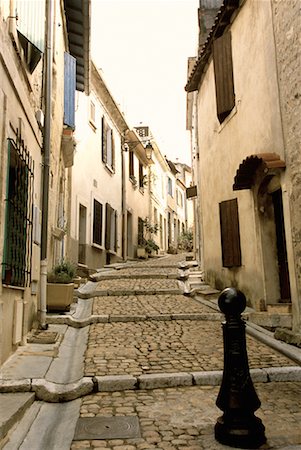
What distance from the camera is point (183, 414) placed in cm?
339

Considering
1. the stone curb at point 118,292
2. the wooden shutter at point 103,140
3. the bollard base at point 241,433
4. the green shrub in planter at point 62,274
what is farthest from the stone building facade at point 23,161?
the wooden shutter at point 103,140

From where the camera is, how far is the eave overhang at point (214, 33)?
28.7 feet

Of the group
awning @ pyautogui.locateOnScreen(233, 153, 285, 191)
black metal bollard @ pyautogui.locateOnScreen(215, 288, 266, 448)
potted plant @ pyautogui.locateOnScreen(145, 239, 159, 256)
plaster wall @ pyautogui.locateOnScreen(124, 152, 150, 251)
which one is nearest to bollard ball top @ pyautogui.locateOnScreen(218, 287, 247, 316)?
black metal bollard @ pyautogui.locateOnScreen(215, 288, 266, 448)

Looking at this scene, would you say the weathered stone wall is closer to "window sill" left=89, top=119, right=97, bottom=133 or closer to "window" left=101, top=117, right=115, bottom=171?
"window sill" left=89, top=119, right=97, bottom=133

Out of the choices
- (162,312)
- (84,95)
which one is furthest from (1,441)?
Result: (84,95)

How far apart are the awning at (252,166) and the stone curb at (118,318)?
2.47 m

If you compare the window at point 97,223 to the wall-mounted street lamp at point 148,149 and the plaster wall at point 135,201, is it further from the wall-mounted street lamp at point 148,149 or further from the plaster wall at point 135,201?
the wall-mounted street lamp at point 148,149

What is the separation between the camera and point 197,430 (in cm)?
307

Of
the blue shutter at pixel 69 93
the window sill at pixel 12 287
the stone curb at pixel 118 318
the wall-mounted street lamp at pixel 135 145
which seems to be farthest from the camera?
the wall-mounted street lamp at pixel 135 145

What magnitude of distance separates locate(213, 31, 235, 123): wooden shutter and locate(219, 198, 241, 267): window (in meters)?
2.09

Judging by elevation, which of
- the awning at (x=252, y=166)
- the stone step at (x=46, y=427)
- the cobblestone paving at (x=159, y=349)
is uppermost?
the awning at (x=252, y=166)

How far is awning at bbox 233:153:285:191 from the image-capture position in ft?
21.0

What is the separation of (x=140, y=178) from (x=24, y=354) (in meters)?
17.5

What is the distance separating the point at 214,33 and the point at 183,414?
28.9 ft
